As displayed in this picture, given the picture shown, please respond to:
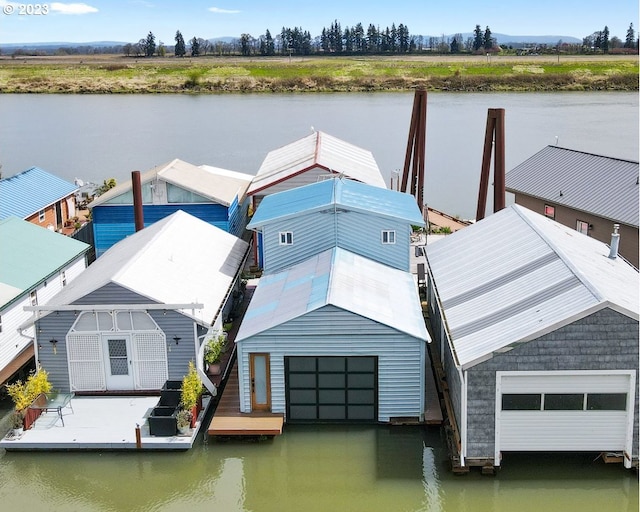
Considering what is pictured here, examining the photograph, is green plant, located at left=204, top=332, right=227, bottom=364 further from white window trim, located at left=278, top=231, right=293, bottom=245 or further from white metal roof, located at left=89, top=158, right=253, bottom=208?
white metal roof, located at left=89, top=158, right=253, bottom=208

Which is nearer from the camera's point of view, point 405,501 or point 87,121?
point 405,501

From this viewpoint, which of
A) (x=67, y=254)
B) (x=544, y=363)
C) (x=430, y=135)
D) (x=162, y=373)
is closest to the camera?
(x=544, y=363)

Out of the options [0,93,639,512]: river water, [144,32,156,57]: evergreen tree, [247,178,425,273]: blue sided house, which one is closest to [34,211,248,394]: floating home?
[0,93,639,512]: river water

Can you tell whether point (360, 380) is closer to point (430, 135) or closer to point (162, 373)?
point (162, 373)

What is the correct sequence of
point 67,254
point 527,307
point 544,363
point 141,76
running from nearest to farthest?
point 544,363 < point 527,307 < point 67,254 < point 141,76

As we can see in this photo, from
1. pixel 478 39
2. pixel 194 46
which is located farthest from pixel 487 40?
pixel 194 46

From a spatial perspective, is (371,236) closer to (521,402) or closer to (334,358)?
(334,358)

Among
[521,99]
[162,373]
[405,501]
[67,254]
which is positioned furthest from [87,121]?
[405,501]

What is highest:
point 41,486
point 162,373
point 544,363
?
point 544,363
